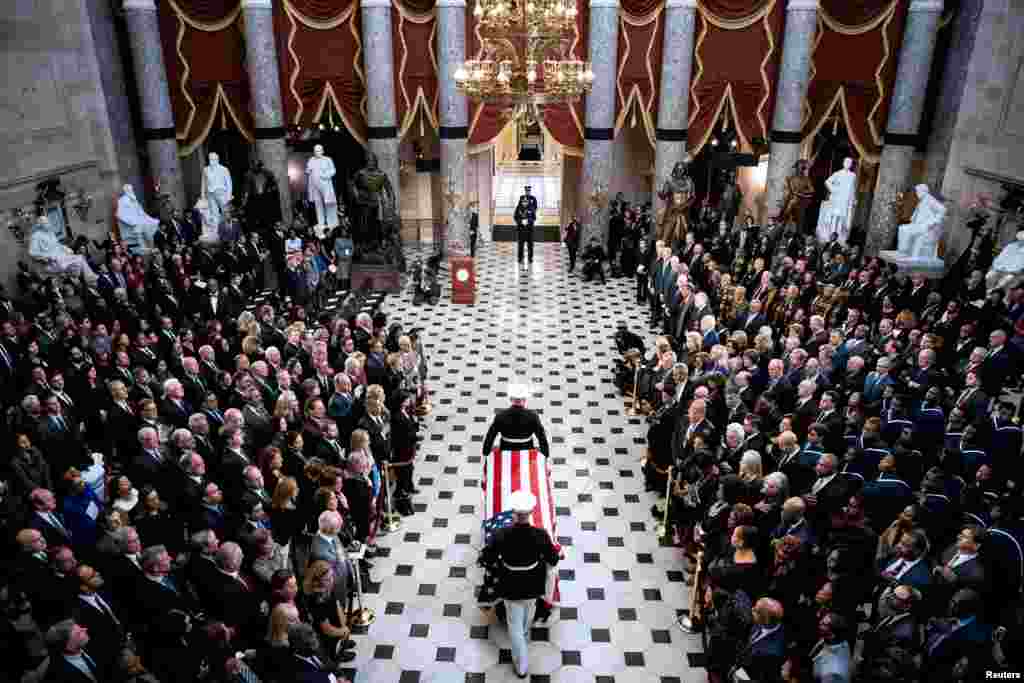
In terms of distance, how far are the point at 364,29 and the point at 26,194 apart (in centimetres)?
782

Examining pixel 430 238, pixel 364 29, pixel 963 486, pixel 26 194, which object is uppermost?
pixel 364 29

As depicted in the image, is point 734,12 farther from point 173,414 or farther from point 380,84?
point 173,414

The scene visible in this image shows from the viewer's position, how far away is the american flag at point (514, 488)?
624 cm

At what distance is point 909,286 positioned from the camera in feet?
36.0

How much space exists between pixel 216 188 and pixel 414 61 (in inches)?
218

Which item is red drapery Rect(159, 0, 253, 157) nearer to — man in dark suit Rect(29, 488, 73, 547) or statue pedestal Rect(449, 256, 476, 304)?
statue pedestal Rect(449, 256, 476, 304)

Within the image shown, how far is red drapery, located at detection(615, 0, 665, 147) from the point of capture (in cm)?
1609

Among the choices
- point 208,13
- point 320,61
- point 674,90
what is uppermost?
point 208,13

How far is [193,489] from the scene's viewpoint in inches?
228

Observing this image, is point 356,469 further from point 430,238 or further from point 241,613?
point 430,238

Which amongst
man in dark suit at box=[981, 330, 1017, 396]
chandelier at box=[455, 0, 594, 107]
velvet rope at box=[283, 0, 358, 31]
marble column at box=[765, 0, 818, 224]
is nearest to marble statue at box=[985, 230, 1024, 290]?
man in dark suit at box=[981, 330, 1017, 396]

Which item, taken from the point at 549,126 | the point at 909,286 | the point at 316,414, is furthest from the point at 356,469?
the point at 549,126

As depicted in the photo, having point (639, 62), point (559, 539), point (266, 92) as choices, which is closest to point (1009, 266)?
point (639, 62)

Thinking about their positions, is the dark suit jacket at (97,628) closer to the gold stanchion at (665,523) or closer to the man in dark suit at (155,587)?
the man in dark suit at (155,587)
